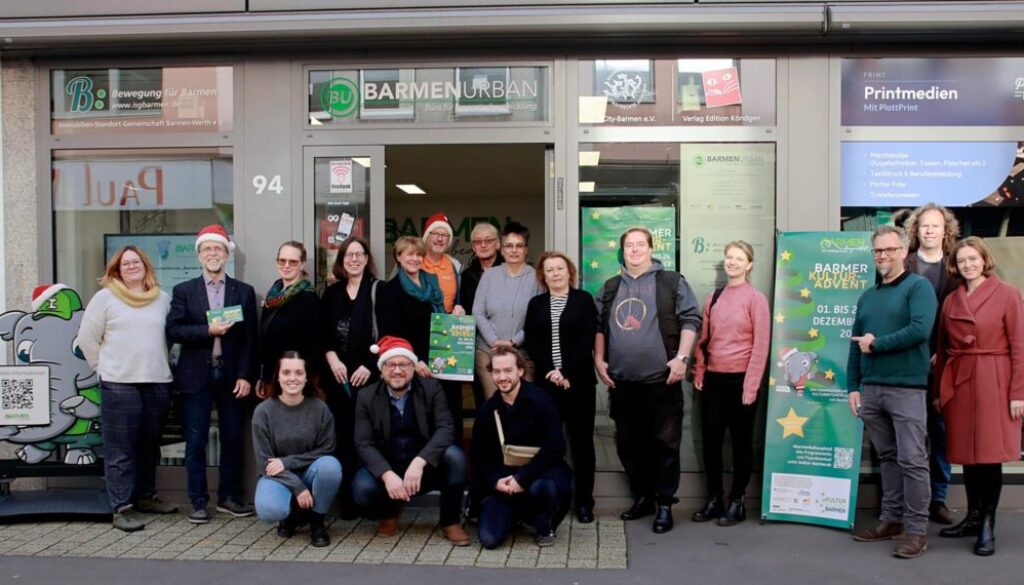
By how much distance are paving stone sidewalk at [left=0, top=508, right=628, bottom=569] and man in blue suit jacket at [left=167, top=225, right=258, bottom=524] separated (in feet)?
1.35

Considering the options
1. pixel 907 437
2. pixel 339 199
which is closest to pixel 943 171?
pixel 907 437

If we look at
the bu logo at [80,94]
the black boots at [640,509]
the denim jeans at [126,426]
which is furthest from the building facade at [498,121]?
the denim jeans at [126,426]

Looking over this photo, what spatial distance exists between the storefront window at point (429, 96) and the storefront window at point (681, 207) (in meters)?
0.58

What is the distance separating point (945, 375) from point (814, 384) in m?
0.79

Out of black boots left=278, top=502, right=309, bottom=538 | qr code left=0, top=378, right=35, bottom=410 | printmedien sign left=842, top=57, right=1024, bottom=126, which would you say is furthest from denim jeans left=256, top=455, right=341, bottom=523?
printmedien sign left=842, top=57, right=1024, bottom=126

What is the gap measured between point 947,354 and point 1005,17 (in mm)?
2294

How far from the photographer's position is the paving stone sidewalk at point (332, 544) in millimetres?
5004

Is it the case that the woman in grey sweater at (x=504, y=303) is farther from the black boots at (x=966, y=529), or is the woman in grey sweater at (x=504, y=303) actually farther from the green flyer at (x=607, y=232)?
the black boots at (x=966, y=529)

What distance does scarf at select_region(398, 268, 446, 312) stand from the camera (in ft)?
19.1

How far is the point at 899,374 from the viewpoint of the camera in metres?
4.98

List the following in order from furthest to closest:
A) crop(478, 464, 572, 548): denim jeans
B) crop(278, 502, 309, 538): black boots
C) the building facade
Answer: the building facade < crop(278, 502, 309, 538): black boots < crop(478, 464, 572, 548): denim jeans

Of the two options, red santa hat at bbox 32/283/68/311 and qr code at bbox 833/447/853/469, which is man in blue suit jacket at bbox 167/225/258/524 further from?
qr code at bbox 833/447/853/469

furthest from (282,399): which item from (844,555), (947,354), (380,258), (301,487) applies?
(947,354)

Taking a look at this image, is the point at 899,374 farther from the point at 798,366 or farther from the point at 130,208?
the point at 130,208
